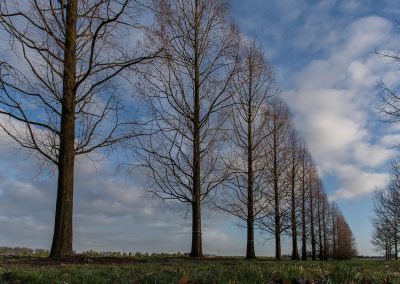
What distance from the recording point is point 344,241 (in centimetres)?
6081

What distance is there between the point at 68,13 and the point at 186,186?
25.7ft

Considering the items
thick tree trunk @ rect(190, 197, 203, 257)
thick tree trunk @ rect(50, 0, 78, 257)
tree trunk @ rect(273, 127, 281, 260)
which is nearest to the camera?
thick tree trunk @ rect(50, 0, 78, 257)

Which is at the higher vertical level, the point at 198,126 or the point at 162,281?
the point at 198,126

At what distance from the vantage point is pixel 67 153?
1238 centimetres

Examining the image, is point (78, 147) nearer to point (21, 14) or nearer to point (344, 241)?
point (21, 14)

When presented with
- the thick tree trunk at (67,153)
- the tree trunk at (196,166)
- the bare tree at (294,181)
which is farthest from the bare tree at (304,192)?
the thick tree trunk at (67,153)

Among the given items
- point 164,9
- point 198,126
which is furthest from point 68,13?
A: point 198,126

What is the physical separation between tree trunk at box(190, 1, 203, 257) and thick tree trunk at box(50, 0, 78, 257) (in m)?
6.07

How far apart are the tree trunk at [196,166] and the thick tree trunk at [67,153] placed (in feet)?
19.9

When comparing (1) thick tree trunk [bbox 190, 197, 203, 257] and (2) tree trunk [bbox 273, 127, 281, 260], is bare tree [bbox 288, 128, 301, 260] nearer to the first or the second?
(2) tree trunk [bbox 273, 127, 281, 260]

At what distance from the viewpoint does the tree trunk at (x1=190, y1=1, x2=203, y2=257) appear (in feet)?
56.0

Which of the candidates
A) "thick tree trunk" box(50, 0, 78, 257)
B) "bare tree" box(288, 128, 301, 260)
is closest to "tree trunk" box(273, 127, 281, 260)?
"bare tree" box(288, 128, 301, 260)

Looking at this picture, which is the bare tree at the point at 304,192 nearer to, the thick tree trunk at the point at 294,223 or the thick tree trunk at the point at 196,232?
the thick tree trunk at the point at 294,223

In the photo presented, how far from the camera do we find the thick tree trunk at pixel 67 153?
39.1 ft
